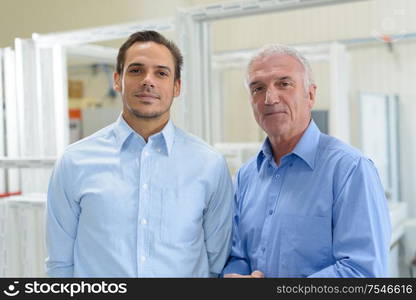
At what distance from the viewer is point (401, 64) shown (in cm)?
448

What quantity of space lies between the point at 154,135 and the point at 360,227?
0.54 meters

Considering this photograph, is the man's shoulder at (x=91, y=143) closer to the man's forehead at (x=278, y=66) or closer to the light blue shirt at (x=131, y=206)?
the light blue shirt at (x=131, y=206)

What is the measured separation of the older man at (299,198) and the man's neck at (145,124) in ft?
0.83

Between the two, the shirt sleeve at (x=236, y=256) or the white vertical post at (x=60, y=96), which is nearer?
the shirt sleeve at (x=236, y=256)

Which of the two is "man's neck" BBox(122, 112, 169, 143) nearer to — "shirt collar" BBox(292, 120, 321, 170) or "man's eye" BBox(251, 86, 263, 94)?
"man's eye" BBox(251, 86, 263, 94)

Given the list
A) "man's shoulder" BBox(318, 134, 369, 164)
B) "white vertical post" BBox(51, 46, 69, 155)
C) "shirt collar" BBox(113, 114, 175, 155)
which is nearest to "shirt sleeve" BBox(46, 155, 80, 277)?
→ "shirt collar" BBox(113, 114, 175, 155)

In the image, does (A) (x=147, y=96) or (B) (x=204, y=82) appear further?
(B) (x=204, y=82)

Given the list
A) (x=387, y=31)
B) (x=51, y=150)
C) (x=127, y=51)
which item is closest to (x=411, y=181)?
(x=387, y=31)

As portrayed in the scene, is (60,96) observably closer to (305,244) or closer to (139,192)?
(139,192)

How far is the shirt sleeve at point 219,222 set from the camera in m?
1.31

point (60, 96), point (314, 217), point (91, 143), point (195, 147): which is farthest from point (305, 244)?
point (60, 96)

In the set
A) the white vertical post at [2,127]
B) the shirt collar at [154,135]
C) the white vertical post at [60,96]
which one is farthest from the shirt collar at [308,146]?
the white vertical post at [2,127]

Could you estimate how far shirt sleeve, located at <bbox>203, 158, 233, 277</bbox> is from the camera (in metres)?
1.31

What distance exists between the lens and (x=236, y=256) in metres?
1.39
